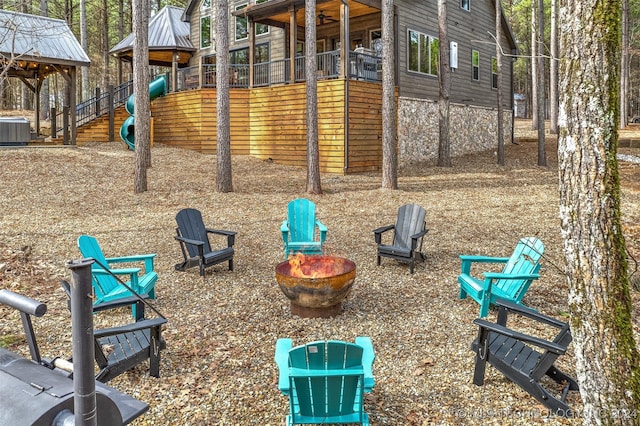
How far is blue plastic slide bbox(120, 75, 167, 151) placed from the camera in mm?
17734

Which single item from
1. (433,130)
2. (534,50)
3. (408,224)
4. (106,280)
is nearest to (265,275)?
(106,280)

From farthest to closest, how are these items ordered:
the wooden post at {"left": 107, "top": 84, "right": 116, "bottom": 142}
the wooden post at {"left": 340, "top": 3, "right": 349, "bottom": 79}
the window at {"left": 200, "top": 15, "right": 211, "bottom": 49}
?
the window at {"left": 200, "top": 15, "right": 211, "bottom": 49}
the wooden post at {"left": 107, "top": 84, "right": 116, "bottom": 142}
the wooden post at {"left": 340, "top": 3, "right": 349, "bottom": 79}

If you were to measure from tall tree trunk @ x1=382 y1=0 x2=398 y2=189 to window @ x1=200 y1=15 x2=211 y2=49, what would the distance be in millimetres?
11903

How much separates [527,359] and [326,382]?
66.1 inches

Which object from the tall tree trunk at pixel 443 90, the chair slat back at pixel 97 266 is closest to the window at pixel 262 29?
the tall tree trunk at pixel 443 90

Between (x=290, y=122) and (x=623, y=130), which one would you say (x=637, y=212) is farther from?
(x=623, y=130)

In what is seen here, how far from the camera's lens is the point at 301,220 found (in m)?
7.82

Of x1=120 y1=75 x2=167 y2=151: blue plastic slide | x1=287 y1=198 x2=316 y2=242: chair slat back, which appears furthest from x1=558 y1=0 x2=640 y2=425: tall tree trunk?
x1=120 y1=75 x2=167 y2=151: blue plastic slide

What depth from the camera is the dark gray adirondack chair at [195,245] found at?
6.50m

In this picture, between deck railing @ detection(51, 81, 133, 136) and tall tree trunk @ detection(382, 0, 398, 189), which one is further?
deck railing @ detection(51, 81, 133, 136)

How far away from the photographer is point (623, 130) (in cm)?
2511

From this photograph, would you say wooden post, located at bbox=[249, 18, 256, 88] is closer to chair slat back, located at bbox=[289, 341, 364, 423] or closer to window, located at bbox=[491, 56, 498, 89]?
window, located at bbox=[491, 56, 498, 89]

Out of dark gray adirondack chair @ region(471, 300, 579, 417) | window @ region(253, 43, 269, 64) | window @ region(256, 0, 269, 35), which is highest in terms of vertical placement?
window @ region(256, 0, 269, 35)

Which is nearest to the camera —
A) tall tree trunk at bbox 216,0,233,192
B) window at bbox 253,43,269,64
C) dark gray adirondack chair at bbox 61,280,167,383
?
dark gray adirondack chair at bbox 61,280,167,383
